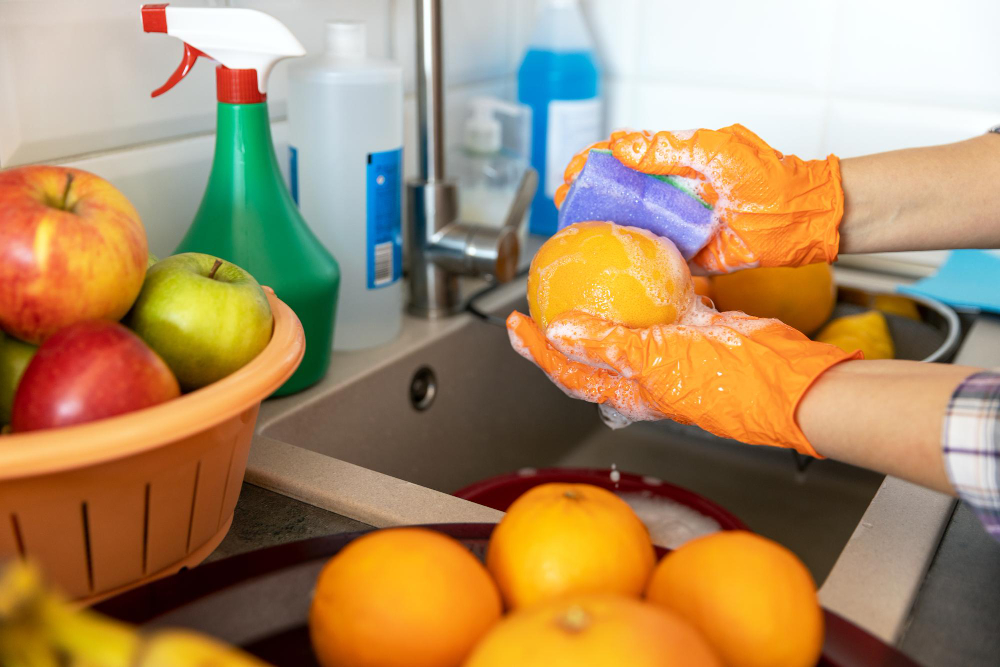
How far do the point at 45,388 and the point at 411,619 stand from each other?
9.0 inches

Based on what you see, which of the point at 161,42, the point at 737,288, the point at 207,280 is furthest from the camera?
the point at 737,288

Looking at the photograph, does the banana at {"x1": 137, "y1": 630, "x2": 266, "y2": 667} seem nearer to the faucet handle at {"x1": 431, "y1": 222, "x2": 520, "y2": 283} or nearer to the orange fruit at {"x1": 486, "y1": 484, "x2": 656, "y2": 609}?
the orange fruit at {"x1": 486, "y1": 484, "x2": 656, "y2": 609}

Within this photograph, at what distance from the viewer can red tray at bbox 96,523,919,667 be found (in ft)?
1.38

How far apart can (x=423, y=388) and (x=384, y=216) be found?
21 cm

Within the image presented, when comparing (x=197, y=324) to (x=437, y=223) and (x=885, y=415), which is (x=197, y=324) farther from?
(x=437, y=223)

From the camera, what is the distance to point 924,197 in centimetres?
86

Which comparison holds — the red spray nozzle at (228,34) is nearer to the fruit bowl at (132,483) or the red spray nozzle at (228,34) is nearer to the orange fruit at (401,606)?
the fruit bowl at (132,483)

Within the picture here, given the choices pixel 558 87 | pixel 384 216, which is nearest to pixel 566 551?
pixel 384 216

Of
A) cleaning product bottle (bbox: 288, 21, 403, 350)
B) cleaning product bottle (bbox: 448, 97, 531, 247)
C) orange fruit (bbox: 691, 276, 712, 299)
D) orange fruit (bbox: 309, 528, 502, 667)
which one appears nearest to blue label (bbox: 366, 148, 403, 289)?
cleaning product bottle (bbox: 288, 21, 403, 350)

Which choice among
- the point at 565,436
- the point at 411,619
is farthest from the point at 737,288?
the point at 411,619

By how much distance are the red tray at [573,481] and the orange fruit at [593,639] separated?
486 millimetres

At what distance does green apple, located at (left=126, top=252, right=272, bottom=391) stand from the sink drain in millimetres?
450

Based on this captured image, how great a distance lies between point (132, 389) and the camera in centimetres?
45

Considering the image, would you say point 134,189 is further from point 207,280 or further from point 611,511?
point 611,511
